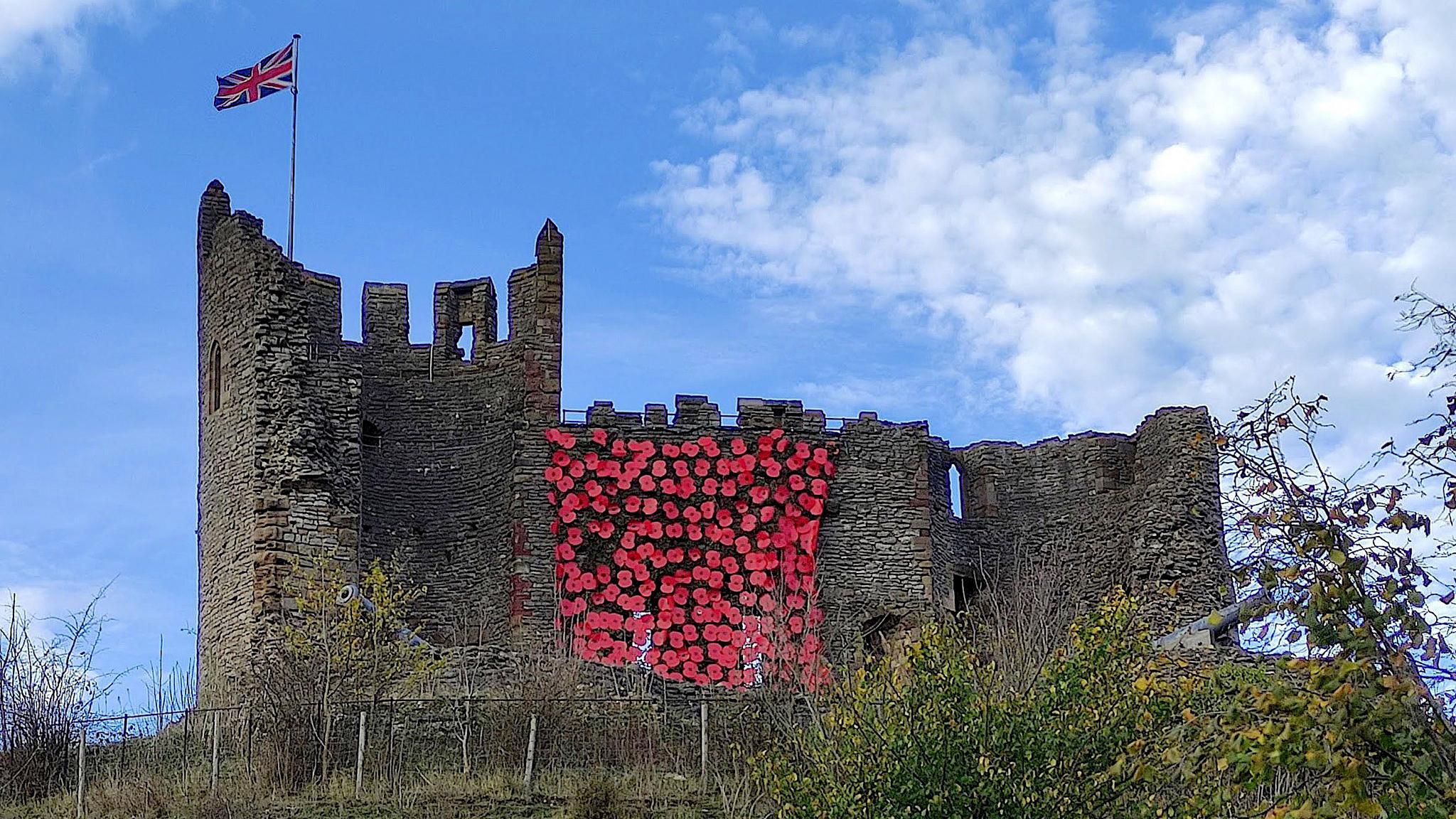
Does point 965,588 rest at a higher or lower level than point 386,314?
lower

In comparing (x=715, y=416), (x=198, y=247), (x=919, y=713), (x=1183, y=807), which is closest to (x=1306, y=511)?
(x=1183, y=807)

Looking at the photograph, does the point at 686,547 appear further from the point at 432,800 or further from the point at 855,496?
the point at 432,800

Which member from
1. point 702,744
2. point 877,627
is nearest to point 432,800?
point 702,744

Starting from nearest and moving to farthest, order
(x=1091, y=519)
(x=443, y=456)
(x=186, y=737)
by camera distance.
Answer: (x=186, y=737)
(x=443, y=456)
(x=1091, y=519)

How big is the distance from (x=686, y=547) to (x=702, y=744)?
Result: 726cm

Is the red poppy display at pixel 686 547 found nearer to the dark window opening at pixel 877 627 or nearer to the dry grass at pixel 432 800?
the dark window opening at pixel 877 627

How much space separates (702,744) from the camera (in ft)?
73.3

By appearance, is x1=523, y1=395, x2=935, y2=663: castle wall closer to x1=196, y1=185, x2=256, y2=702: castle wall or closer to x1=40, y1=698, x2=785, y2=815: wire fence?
x1=196, y1=185, x2=256, y2=702: castle wall

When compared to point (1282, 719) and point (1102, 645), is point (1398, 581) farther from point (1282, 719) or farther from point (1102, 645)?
point (1102, 645)

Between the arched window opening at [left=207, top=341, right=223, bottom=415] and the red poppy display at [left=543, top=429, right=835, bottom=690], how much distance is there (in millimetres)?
4957

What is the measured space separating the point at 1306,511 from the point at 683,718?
1338 centimetres

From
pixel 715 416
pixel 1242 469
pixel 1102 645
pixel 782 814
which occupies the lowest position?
pixel 782 814

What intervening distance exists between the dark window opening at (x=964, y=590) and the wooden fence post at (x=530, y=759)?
1041cm

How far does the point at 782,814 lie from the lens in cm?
1658
